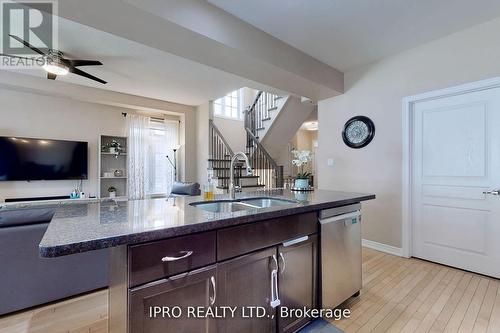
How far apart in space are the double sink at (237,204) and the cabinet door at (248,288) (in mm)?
486

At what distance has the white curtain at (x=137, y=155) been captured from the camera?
5.47m

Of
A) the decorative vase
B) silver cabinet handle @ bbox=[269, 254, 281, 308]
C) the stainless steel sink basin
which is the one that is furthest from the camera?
the decorative vase

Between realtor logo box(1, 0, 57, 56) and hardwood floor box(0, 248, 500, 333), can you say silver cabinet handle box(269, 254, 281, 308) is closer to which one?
hardwood floor box(0, 248, 500, 333)

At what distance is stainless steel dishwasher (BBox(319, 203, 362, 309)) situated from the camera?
176 centimetres

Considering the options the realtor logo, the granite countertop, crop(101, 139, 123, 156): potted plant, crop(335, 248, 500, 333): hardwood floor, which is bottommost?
crop(335, 248, 500, 333): hardwood floor

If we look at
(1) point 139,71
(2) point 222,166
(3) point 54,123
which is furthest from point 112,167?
(1) point 139,71

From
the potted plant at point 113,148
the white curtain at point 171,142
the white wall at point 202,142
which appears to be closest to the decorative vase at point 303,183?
the white wall at point 202,142

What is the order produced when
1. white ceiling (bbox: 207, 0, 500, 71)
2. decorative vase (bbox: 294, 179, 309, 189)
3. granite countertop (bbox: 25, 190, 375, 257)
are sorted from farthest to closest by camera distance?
1. decorative vase (bbox: 294, 179, 309, 189)
2. white ceiling (bbox: 207, 0, 500, 71)
3. granite countertop (bbox: 25, 190, 375, 257)

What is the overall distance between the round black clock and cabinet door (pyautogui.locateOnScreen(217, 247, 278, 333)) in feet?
8.91

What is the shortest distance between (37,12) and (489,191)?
4.90 m

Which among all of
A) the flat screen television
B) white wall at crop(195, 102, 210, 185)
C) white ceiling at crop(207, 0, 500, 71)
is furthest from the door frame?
the flat screen television

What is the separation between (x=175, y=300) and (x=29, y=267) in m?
1.69

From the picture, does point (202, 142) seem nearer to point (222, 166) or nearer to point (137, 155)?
point (222, 166)

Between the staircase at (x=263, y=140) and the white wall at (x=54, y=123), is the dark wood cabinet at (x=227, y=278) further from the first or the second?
the white wall at (x=54, y=123)
